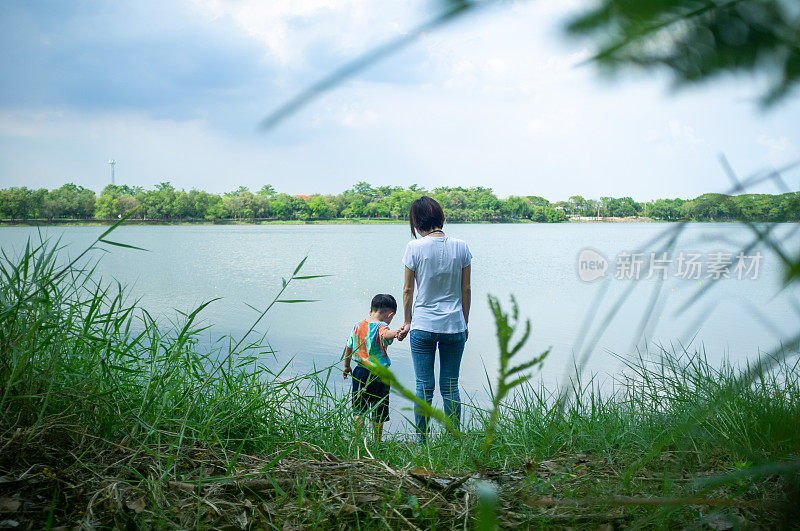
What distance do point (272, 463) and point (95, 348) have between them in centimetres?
81

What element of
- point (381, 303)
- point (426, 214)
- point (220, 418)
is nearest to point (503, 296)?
point (381, 303)

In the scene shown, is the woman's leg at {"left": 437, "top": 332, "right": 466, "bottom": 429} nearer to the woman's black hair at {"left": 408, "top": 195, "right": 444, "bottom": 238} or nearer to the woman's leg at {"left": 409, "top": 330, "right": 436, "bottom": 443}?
the woman's leg at {"left": 409, "top": 330, "right": 436, "bottom": 443}

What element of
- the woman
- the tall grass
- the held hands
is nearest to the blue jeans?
the woman

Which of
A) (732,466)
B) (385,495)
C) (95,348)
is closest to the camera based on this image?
(385,495)

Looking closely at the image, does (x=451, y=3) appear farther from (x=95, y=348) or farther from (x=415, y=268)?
(x=415, y=268)

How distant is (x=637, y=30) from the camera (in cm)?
42

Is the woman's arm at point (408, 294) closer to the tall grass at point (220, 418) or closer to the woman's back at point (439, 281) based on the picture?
the woman's back at point (439, 281)

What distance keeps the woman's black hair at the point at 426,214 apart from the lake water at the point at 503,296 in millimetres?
746

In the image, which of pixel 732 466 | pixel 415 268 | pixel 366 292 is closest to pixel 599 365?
pixel 415 268

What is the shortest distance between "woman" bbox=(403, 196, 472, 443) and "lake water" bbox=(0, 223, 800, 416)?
2.06 feet

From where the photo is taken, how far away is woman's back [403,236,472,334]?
2857 millimetres

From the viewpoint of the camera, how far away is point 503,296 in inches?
465

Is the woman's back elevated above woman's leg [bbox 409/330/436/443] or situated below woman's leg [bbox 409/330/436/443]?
above

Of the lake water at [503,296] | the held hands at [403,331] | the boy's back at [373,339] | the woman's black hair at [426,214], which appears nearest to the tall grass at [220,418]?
the lake water at [503,296]
